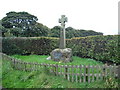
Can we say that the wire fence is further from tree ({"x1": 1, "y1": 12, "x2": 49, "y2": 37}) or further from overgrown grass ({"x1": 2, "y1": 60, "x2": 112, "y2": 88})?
tree ({"x1": 1, "y1": 12, "x2": 49, "y2": 37})

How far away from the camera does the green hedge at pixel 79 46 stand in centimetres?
840

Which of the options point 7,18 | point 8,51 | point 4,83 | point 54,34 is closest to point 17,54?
point 8,51

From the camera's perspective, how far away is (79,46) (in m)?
12.2

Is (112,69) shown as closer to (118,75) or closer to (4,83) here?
(118,75)

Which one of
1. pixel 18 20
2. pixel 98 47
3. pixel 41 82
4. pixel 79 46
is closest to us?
pixel 41 82

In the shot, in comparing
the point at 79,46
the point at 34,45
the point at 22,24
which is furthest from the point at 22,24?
the point at 79,46

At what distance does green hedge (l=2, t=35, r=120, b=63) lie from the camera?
8.40m

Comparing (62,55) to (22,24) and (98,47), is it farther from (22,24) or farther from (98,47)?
(22,24)

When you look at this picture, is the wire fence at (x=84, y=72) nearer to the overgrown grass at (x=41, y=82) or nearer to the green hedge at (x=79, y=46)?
the overgrown grass at (x=41, y=82)

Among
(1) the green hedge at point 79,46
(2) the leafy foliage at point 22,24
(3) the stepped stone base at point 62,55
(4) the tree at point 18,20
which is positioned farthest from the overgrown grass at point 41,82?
(4) the tree at point 18,20

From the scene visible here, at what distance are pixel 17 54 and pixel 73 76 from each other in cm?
999

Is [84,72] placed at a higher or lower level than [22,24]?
lower

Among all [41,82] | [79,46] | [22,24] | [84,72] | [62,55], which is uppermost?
[22,24]

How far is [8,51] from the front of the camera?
1338cm
